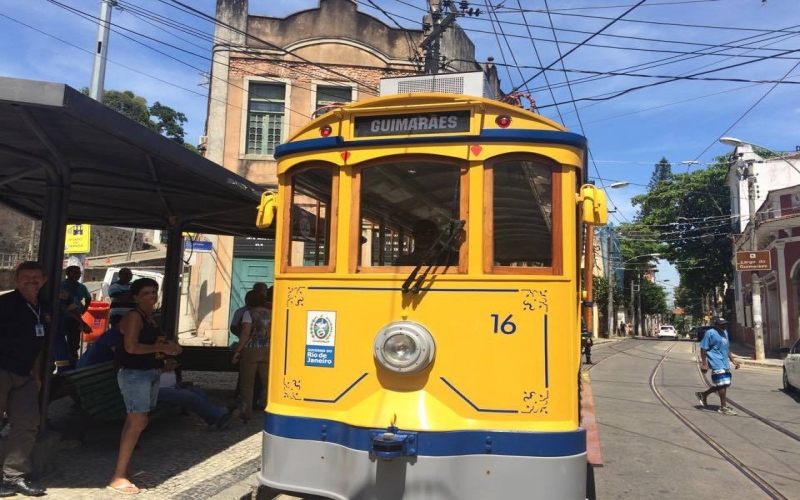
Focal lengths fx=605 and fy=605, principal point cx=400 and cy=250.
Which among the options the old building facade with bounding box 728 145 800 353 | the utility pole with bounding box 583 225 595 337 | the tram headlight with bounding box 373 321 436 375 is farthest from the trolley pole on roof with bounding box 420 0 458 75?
the old building facade with bounding box 728 145 800 353

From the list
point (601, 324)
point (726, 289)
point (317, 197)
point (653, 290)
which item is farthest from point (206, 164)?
point (653, 290)

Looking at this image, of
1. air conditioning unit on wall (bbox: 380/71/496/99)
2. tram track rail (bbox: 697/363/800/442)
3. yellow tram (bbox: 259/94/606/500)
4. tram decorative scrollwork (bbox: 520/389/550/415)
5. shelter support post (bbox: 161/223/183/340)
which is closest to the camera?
yellow tram (bbox: 259/94/606/500)

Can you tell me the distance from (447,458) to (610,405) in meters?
7.79

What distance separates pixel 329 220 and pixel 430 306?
3.31 feet

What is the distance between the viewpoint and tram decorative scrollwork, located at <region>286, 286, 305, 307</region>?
415cm

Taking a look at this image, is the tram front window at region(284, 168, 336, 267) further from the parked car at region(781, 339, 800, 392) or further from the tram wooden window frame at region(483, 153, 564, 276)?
the parked car at region(781, 339, 800, 392)

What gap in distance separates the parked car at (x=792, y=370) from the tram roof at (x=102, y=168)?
11.0 metres

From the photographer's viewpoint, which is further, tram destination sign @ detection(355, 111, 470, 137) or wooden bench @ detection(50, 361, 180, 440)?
wooden bench @ detection(50, 361, 180, 440)

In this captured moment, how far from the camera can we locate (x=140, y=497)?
15.0 feet

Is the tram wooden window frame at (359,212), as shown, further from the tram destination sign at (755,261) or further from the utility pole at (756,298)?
the tram destination sign at (755,261)

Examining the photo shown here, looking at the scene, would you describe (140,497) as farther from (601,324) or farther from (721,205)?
(601,324)

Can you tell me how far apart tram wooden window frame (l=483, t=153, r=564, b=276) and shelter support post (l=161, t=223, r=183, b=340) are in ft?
20.3

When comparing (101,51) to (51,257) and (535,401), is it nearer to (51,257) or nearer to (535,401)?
(51,257)

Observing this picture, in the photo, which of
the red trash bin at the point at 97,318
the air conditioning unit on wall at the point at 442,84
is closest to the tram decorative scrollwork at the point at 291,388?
the air conditioning unit on wall at the point at 442,84
